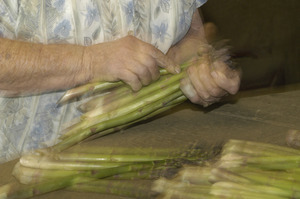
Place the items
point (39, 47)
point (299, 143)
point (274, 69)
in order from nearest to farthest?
point (39, 47)
point (299, 143)
point (274, 69)

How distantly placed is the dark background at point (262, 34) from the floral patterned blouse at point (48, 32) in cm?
177

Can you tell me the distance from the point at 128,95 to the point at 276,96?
0.67m

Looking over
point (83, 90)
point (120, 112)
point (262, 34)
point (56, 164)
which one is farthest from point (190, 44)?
point (262, 34)

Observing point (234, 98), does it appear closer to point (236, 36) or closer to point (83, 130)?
point (83, 130)

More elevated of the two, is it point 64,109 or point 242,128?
point 64,109

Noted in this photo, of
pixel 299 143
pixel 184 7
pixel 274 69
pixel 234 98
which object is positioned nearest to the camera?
pixel 299 143

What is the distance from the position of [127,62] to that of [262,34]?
85.4 inches

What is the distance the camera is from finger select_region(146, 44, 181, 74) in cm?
103

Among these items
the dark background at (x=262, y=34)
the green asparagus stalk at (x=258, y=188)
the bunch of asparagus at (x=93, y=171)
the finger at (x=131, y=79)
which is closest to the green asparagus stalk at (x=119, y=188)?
the bunch of asparagus at (x=93, y=171)

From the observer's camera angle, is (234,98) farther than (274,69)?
No

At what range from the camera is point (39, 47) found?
0.87 m

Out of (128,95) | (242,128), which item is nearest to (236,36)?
(242,128)

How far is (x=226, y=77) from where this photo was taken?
46.2 inches

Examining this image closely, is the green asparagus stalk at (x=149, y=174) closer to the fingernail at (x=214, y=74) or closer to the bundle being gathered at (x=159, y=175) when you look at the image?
the bundle being gathered at (x=159, y=175)
